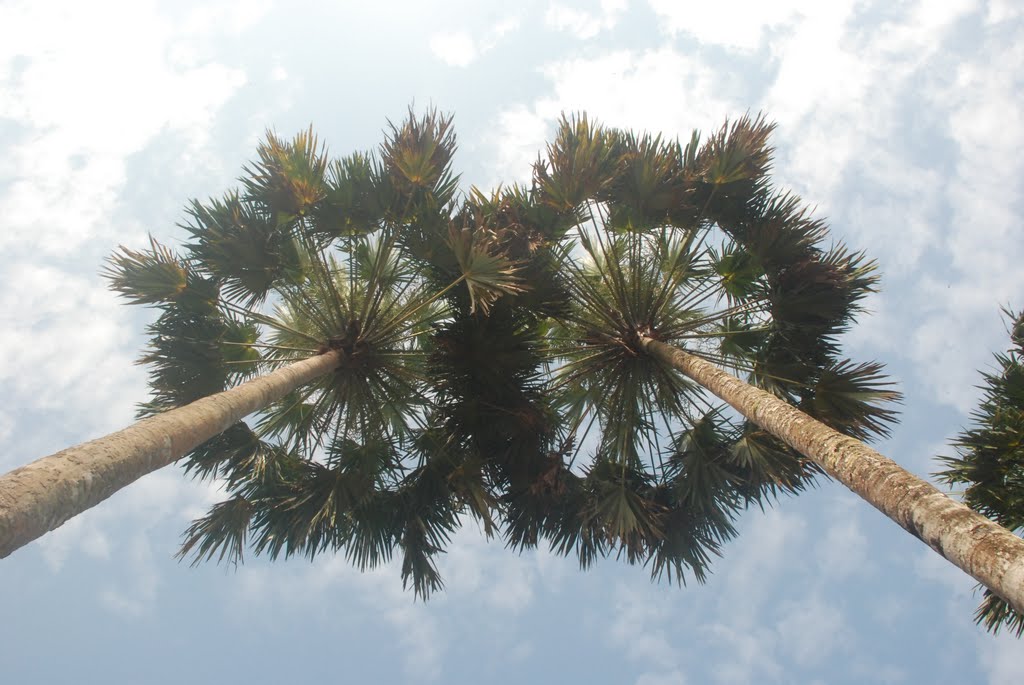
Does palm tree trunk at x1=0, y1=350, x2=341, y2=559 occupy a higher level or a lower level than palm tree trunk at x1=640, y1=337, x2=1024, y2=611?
higher

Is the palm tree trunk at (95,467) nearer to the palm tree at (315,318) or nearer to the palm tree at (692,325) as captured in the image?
the palm tree at (315,318)

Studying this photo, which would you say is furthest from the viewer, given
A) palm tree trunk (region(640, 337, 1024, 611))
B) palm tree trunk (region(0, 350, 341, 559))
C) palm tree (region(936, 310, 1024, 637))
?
palm tree (region(936, 310, 1024, 637))

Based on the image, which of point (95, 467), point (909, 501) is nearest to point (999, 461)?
point (909, 501)

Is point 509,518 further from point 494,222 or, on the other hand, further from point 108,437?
point 108,437

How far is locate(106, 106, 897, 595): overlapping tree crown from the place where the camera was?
28.9 feet

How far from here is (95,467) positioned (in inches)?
177

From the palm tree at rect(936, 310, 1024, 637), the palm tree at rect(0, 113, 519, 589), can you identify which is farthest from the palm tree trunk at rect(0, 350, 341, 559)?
the palm tree at rect(936, 310, 1024, 637)

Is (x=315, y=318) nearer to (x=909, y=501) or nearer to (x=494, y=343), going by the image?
(x=494, y=343)

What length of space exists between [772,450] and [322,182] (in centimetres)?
669

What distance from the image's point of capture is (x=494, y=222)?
952 cm

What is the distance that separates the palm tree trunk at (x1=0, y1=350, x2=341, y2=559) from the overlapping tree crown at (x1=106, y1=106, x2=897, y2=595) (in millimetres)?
2678

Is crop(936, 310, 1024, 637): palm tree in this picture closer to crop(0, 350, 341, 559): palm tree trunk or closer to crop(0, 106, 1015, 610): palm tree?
crop(0, 106, 1015, 610): palm tree

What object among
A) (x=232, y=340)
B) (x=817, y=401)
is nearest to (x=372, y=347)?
(x=232, y=340)

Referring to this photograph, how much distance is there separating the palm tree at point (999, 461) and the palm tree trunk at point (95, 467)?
25.2ft
